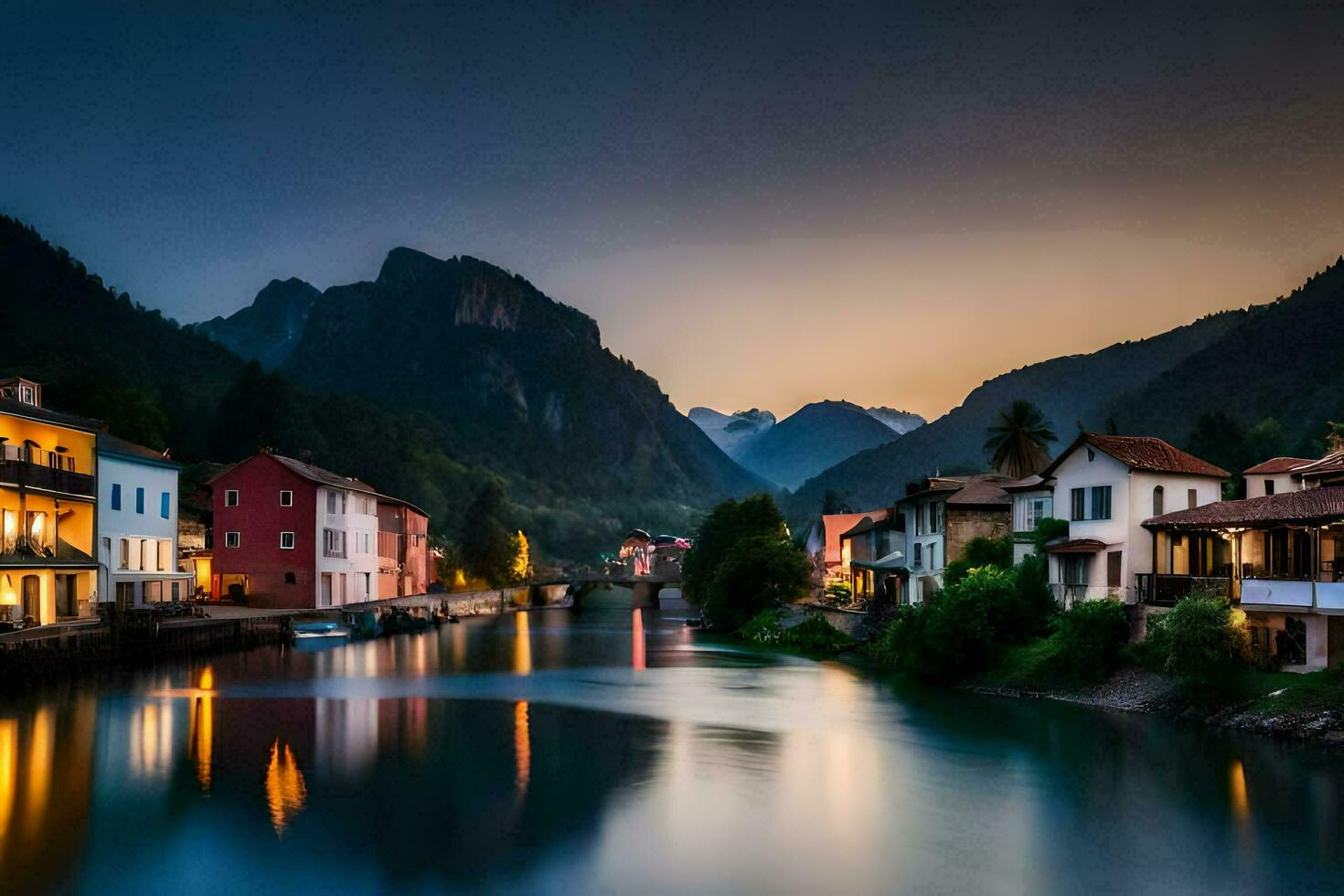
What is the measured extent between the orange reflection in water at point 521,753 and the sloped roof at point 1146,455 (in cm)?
2343

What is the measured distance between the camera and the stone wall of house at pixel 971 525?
63.0 metres

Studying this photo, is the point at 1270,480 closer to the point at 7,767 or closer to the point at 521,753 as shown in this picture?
the point at 521,753

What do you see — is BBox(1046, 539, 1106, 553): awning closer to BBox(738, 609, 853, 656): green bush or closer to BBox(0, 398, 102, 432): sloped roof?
BBox(738, 609, 853, 656): green bush

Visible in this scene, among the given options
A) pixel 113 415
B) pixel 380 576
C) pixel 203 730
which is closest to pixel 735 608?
pixel 380 576

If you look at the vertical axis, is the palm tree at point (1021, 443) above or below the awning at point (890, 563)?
above

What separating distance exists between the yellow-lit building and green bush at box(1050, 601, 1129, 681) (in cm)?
4167

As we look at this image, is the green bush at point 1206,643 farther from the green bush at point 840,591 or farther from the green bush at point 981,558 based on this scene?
the green bush at point 840,591

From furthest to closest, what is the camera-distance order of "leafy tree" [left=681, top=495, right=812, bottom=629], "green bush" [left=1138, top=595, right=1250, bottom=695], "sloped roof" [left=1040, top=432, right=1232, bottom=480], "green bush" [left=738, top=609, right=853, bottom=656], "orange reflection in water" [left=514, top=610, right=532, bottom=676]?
"leafy tree" [left=681, top=495, right=812, bottom=629], "green bush" [left=738, top=609, right=853, bottom=656], "orange reflection in water" [left=514, top=610, right=532, bottom=676], "sloped roof" [left=1040, top=432, right=1232, bottom=480], "green bush" [left=1138, top=595, right=1250, bottom=695]

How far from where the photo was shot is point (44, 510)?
55.1 meters

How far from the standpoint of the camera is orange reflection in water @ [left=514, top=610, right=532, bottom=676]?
207 ft

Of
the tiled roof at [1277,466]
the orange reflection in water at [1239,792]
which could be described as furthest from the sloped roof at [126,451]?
Result: the tiled roof at [1277,466]

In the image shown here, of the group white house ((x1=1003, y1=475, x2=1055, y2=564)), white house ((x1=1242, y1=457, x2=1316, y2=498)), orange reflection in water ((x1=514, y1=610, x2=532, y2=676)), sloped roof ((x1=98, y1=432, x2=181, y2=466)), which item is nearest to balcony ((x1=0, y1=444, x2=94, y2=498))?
sloped roof ((x1=98, y1=432, x2=181, y2=466))

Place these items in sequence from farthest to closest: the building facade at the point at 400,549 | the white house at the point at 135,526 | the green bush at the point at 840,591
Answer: the building facade at the point at 400,549 → the green bush at the point at 840,591 → the white house at the point at 135,526

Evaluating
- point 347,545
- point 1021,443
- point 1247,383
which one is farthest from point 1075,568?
point 1247,383
